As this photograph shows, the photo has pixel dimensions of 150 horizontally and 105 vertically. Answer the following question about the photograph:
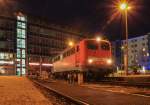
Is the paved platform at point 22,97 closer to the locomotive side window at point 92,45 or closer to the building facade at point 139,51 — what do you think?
the locomotive side window at point 92,45

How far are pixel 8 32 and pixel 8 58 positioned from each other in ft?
30.1

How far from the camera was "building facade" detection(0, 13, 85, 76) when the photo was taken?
10262 cm

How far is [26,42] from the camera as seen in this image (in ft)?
358

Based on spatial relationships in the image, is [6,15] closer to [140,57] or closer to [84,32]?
→ [84,32]

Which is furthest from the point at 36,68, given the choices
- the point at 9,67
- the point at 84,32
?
the point at 84,32

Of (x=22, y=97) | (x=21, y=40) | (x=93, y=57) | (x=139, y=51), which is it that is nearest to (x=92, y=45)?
(x=93, y=57)

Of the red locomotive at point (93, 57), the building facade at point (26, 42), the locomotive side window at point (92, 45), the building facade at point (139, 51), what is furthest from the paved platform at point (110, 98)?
the building facade at point (139, 51)

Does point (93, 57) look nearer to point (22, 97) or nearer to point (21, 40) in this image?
point (22, 97)

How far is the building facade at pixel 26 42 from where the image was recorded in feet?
337

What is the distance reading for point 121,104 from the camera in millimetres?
10891

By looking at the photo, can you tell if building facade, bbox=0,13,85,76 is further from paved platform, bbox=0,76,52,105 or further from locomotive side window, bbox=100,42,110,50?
paved platform, bbox=0,76,52,105

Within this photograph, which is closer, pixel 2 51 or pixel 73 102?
pixel 73 102

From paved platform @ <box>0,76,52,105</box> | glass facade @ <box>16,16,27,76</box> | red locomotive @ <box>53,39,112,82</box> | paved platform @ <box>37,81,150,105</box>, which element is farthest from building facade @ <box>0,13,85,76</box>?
paved platform @ <box>37,81,150,105</box>

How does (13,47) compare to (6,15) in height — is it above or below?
below
